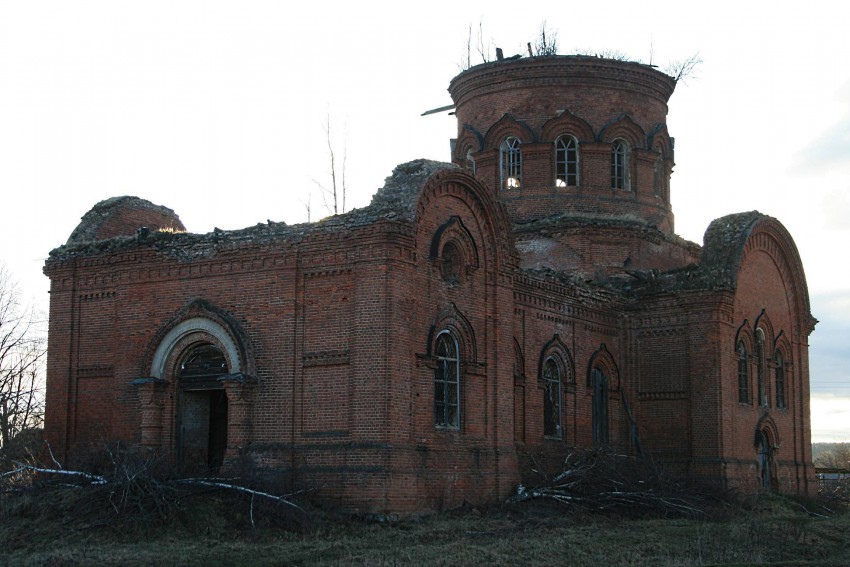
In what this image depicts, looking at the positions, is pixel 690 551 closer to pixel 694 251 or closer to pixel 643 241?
pixel 643 241

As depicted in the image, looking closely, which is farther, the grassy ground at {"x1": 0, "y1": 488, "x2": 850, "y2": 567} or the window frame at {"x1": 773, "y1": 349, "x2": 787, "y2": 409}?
the window frame at {"x1": 773, "y1": 349, "x2": 787, "y2": 409}

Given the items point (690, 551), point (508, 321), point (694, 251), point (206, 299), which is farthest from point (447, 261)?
point (694, 251)

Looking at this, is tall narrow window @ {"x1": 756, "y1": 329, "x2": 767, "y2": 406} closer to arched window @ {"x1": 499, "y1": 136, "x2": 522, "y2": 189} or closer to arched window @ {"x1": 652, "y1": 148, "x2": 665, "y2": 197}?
arched window @ {"x1": 652, "y1": 148, "x2": 665, "y2": 197}

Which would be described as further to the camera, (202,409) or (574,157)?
(574,157)

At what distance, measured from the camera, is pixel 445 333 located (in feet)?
68.2

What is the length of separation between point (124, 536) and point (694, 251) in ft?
63.4

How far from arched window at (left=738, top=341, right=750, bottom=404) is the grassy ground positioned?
8.34 metres

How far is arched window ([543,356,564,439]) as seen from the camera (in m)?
24.5

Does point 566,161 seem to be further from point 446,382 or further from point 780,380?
point 446,382

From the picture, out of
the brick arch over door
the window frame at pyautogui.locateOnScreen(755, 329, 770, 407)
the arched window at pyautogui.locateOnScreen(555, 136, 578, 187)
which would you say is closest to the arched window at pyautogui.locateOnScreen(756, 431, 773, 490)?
the window frame at pyautogui.locateOnScreen(755, 329, 770, 407)

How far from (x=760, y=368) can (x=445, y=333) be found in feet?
36.1

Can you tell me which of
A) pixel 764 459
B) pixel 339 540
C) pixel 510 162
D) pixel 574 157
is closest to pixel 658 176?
pixel 574 157

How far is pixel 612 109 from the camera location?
30.0m

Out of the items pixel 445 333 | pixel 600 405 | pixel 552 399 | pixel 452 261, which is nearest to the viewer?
pixel 445 333
